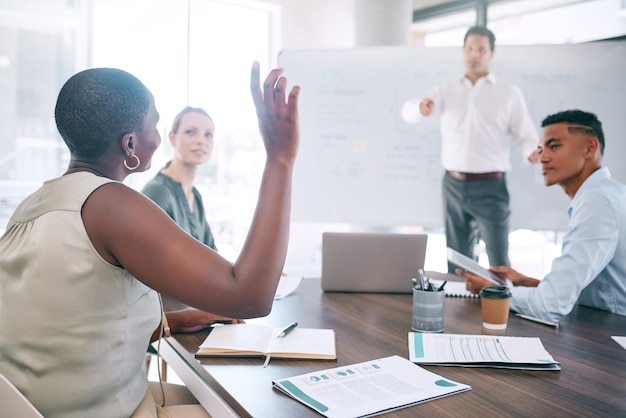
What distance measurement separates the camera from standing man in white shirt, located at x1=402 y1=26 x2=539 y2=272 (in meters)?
3.70

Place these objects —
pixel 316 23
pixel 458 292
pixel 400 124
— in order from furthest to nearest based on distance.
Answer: pixel 316 23
pixel 400 124
pixel 458 292

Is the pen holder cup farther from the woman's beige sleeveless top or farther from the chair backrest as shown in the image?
the chair backrest

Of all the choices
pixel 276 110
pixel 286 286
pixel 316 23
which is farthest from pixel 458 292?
pixel 316 23

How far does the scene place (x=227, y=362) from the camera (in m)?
1.28

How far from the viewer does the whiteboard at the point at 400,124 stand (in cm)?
362

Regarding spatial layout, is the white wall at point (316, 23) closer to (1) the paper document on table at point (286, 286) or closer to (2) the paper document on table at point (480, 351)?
(1) the paper document on table at point (286, 286)

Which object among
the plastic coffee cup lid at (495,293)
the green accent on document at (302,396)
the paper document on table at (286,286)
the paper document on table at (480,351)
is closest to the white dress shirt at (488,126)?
the paper document on table at (286,286)

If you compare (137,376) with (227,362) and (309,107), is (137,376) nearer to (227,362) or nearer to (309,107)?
(227,362)

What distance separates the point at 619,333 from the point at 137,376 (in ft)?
4.08

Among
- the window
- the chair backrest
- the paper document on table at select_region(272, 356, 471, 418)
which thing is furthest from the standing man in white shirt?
the chair backrest

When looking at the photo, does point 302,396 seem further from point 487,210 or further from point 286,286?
point 487,210

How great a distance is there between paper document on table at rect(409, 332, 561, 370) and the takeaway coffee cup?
0.08 meters

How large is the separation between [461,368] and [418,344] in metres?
0.16

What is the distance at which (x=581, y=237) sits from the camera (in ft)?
5.91
